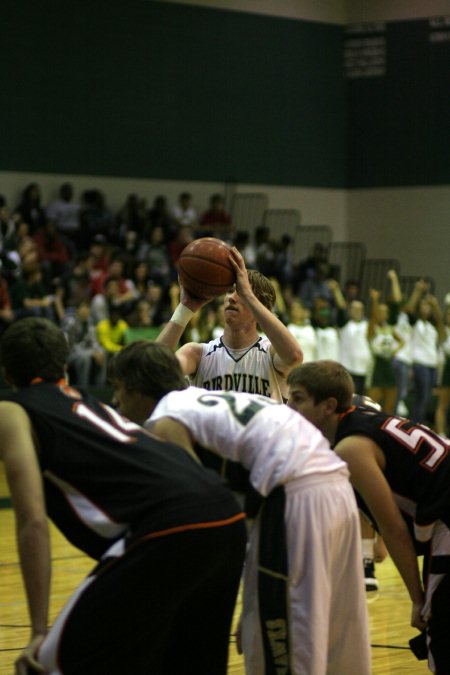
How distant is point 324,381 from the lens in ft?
12.6

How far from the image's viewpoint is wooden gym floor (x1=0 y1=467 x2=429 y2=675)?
5.27 meters

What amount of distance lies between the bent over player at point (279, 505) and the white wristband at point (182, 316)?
1546 mm

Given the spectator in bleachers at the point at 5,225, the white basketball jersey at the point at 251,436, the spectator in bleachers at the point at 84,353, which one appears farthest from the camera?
the spectator in bleachers at the point at 5,225

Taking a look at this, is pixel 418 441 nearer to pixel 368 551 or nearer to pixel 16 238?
pixel 368 551

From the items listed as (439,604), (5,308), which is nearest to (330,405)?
(439,604)

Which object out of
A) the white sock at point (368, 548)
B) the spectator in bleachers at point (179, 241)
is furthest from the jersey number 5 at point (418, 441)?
the spectator in bleachers at point (179, 241)

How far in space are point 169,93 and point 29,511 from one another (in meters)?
17.3

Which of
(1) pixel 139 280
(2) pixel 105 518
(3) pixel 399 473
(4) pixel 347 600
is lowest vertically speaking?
(1) pixel 139 280

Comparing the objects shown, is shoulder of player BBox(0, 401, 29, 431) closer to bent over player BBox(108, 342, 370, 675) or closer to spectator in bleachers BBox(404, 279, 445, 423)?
bent over player BBox(108, 342, 370, 675)

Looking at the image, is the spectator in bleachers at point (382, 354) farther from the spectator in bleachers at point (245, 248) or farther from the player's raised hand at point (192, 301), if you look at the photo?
the player's raised hand at point (192, 301)

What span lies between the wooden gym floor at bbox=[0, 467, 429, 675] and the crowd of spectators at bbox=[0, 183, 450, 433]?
225 inches

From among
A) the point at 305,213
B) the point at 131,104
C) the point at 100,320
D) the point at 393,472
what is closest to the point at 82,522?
the point at 393,472

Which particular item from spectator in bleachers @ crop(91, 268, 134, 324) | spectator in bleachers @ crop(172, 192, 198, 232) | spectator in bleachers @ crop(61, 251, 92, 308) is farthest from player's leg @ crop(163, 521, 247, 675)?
spectator in bleachers @ crop(172, 192, 198, 232)

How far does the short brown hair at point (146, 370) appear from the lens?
351 centimetres
